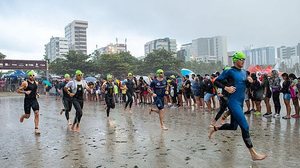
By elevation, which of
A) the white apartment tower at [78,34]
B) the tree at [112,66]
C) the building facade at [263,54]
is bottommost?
the tree at [112,66]

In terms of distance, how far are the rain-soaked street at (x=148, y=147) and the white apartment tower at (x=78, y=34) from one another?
589ft

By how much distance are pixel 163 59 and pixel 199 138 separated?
52559mm

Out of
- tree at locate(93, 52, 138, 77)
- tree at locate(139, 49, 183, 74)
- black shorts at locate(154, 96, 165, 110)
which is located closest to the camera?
black shorts at locate(154, 96, 165, 110)

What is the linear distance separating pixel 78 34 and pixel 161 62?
136795 millimetres

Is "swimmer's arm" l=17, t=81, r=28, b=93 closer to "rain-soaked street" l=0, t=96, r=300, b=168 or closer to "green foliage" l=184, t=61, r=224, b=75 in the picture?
"rain-soaked street" l=0, t=96, r=300, b=168

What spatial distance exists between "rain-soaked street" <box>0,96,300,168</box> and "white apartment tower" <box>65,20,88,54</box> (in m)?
179

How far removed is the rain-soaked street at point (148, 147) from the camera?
19.4ft

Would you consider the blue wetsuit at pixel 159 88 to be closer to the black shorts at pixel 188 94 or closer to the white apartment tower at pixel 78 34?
the black shorts at pixel 188 94

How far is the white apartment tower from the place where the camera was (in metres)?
185

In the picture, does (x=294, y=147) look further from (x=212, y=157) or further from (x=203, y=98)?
(x=203, y=98)

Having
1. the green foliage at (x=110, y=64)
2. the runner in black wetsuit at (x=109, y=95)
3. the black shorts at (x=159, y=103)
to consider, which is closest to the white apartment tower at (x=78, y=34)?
the green foliage at (x=110, y=64)

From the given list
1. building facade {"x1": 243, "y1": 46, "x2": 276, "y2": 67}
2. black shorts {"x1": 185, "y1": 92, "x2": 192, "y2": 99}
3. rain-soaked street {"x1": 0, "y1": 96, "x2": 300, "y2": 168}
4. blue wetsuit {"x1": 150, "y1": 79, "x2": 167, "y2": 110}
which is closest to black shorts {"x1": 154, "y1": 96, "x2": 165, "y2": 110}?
blue wetsuit {"x1": 150, "y1": 79, "x2": 167, "y2": 110}

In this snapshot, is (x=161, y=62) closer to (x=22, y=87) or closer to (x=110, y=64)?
(x=110, y=64)

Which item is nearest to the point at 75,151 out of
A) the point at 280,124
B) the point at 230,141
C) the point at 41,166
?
the point at 41,166
